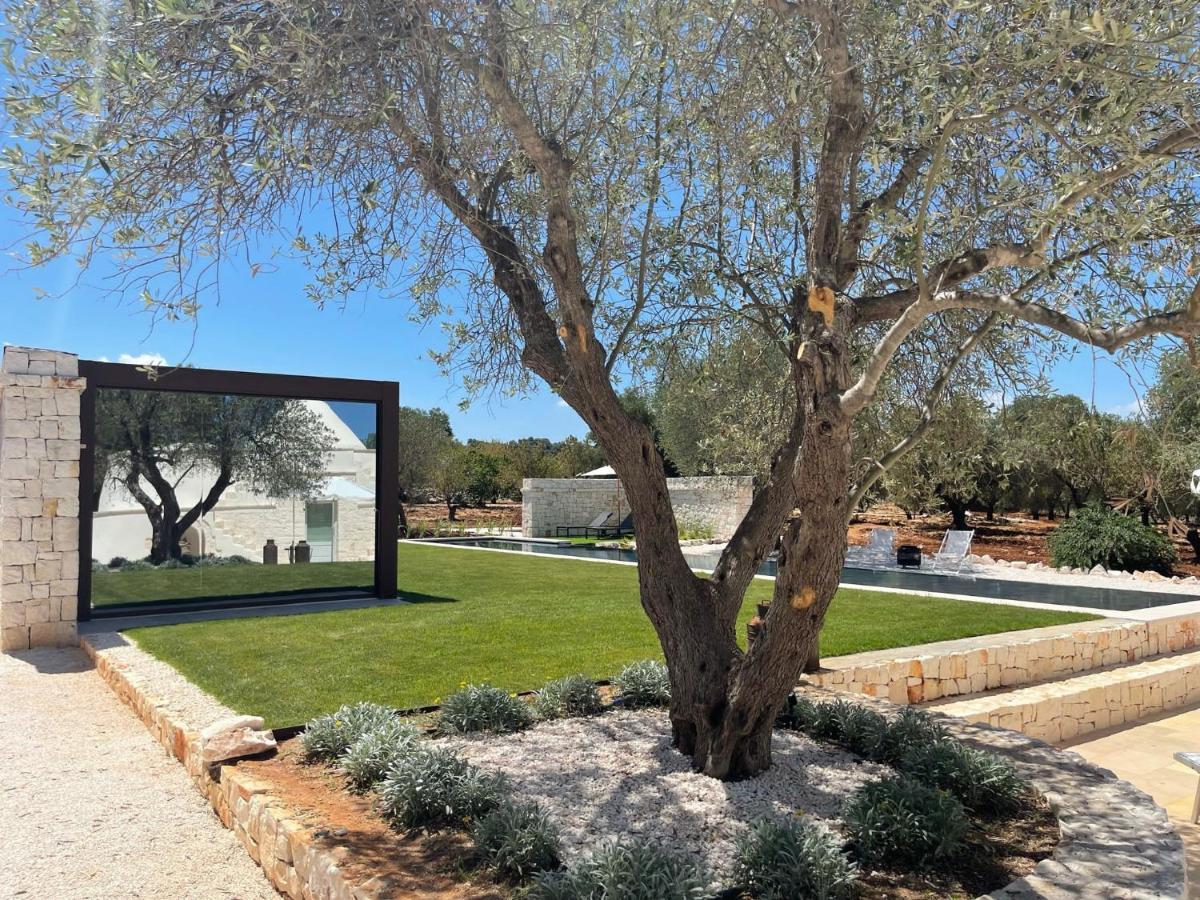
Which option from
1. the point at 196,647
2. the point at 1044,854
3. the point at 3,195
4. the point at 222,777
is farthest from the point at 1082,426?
the point at 196,647

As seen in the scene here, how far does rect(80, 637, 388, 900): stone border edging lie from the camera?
3.54 meters

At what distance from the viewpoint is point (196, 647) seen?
28.0ft

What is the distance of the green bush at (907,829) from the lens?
3652 millimetres

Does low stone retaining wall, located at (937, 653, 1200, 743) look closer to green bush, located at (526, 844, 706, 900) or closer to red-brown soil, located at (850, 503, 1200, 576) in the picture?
green bush, located at (526, 844, 706, 900)

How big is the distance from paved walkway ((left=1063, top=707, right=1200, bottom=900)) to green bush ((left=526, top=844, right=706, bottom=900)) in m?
3.88

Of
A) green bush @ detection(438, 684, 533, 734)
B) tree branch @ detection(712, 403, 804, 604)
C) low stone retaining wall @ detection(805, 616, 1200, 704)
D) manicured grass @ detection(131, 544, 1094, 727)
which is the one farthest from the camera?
low stone retaining wall @ detection(805, 616, 1200, 704)

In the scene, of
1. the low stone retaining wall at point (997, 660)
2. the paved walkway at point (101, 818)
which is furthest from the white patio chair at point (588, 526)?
the paved walkway at point (101, 818)

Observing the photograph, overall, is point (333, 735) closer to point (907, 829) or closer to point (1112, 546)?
point (907, 829)

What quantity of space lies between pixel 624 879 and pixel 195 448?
392 inches

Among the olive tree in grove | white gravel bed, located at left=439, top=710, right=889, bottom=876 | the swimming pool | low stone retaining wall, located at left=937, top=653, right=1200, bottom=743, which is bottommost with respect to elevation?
low stone retaining wall, located at left=937, top=653, right=1200, bottom=743

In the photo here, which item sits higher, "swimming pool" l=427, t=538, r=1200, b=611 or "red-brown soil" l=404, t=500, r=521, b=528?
"red-brown soil" l=404, t=500, r=521, b=528

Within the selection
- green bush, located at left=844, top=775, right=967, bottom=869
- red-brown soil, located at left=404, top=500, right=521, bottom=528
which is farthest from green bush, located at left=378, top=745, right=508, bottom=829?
red-brown soil, located at left=404, top=500, right=521, bottom=528

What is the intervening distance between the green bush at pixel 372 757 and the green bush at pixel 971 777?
266 centimetres

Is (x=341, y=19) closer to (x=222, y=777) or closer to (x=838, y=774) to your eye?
(x=222, y=777)
